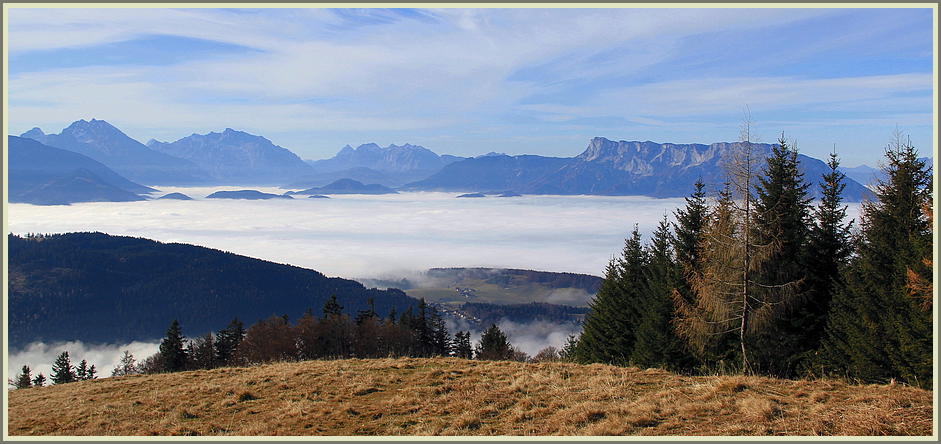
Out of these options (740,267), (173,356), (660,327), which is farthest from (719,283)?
(173,356)

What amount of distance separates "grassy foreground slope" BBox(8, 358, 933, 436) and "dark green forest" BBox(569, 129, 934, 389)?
6015mm

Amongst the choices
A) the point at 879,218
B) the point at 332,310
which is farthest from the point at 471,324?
the point at 879,218

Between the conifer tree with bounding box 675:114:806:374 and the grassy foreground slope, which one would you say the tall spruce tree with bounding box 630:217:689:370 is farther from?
the grassy foreground slope

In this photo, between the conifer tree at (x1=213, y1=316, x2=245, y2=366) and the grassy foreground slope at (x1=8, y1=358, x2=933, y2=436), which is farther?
the conifer tree at (x1=213, y1=316, x2=245, y2=366)

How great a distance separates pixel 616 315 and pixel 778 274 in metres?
11.6

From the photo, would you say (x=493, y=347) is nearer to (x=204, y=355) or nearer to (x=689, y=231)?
(x=204, y=355)

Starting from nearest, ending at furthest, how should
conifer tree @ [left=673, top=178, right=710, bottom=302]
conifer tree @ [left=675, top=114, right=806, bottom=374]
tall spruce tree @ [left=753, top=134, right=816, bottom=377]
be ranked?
1. conifer tree @ [left=675, top=114, right=806, bottom=374]
2. tall spruce tree @ [left=753, top=134, right=816, bottom=377]
3. conifer tree @ [left=673, top=178, right=710, bottom=302]

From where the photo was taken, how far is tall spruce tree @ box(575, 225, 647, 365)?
28297 mm

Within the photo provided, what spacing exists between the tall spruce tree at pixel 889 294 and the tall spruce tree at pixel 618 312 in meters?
10.3

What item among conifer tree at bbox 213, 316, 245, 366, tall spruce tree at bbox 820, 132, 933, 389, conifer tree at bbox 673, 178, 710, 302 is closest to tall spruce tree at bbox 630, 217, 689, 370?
conifer tree at bbox 673, 178, 710, 302

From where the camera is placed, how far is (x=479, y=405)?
10.8 metres

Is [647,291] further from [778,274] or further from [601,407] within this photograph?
[601,407]

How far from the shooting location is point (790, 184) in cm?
2072

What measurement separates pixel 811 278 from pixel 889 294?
10.9ft
